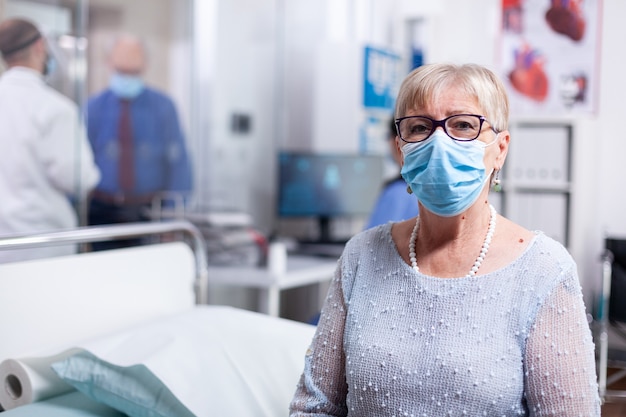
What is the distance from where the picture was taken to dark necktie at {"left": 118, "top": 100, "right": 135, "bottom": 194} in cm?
342

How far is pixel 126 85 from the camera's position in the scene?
11.4 feet

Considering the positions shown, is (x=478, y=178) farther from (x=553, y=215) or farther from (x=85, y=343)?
(x=553, y=215)

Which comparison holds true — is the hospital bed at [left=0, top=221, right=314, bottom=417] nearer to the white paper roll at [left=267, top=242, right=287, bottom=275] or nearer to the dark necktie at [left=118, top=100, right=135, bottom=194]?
the white paper roll at [left=267, top=242, right=287, bottom=275]

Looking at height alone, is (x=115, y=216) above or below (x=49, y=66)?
below

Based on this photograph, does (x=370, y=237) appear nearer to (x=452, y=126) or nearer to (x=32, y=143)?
(x=452, y=126)

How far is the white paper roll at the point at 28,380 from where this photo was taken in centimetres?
163

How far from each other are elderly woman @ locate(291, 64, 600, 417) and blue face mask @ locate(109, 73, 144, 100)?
236cm

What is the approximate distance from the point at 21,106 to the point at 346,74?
2203mm

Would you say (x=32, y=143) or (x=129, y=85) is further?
(x=129, y=85)

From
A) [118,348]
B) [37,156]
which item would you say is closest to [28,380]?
[118,348]

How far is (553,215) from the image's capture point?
13.8 feet

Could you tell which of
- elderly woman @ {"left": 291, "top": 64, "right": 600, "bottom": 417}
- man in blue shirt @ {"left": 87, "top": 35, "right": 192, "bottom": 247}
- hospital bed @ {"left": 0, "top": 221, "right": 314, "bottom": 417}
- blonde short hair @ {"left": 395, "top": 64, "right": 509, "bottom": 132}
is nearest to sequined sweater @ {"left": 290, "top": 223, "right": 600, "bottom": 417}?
elderly woman @ {"left": 291, "top": 64, "right": 600, "bottom": 417}

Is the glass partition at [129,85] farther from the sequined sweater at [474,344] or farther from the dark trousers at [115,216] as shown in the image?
the sequined sweater at [474,344]

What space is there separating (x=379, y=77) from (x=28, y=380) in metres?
3.27
